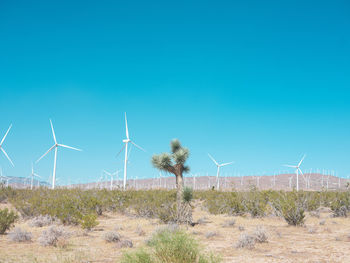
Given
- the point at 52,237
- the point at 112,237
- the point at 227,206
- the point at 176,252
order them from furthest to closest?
the point at 227,206 → the point at 112,237 → the point at 52,237 → the point at 176,252

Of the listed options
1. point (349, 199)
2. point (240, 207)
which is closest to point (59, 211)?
point (240, 207)

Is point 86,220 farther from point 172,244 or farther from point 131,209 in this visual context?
point 131,209

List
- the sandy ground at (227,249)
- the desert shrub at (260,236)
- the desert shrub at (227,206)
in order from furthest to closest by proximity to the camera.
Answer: the desert shrub at (227,206) → the desert shrub at (260,236) → the sandy ground at (227,249)

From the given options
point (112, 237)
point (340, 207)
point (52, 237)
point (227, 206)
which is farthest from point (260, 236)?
point (340, 207)

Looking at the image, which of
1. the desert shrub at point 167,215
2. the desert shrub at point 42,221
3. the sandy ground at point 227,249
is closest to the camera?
the sandy ground at point 227,249

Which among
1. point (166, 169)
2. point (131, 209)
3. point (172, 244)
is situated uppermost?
point (166, 169)

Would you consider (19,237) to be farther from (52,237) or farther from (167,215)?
(167,215)

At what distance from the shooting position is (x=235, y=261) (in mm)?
10438

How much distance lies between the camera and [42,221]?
Answer: 64.1 ft

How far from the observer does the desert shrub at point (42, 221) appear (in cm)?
1928

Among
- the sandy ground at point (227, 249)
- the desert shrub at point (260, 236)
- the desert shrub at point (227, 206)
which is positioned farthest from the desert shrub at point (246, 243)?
the desert shrub at point (227, 206)

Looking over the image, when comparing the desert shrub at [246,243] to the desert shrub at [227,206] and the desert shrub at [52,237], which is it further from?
the desert shrub at [227,206]

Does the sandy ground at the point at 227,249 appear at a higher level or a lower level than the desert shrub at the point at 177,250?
lower

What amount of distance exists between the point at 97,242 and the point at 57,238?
1751 millimetres
